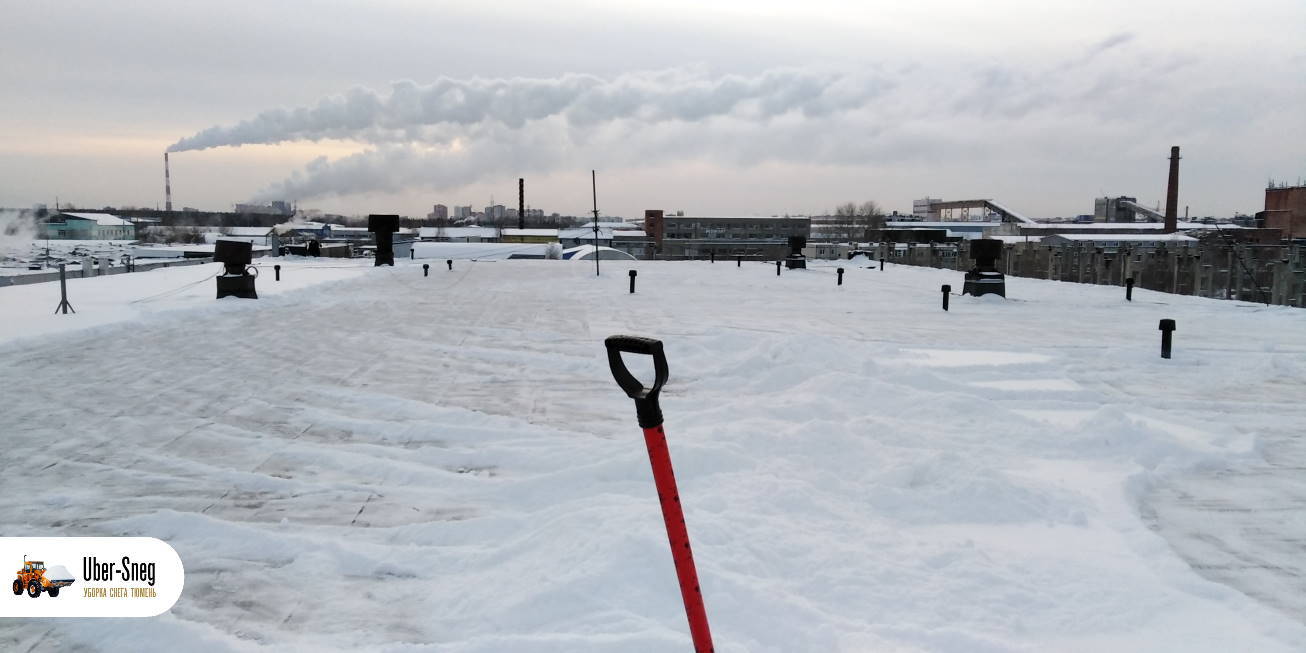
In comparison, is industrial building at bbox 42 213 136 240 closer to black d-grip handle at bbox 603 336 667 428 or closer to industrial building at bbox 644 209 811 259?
industrial building at bbox 644 209 811 259

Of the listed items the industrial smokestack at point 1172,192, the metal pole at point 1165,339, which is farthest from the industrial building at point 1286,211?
the metal pole at point 1165,339

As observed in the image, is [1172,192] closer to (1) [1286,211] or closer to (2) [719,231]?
(1) [1286,211]

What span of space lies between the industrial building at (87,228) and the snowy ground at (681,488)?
115m

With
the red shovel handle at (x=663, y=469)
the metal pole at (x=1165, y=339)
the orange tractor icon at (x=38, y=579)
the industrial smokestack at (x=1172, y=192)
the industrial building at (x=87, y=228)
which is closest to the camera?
the red shovel handle at (x=663, y=469)

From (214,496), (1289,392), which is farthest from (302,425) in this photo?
(1289,392)

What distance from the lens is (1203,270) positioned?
2622cm

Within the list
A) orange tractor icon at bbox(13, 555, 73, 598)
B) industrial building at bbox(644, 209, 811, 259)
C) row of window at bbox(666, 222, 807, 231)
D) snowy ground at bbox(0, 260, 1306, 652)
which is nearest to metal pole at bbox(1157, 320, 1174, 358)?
snowy ground at bbox(0, 260, 1306, 652)

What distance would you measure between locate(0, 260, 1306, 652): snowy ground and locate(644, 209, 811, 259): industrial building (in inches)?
3902

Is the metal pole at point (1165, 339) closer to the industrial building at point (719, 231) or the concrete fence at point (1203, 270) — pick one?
the concrete fence at point (1203, 270)

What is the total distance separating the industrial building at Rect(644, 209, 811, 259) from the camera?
112375 millimetres

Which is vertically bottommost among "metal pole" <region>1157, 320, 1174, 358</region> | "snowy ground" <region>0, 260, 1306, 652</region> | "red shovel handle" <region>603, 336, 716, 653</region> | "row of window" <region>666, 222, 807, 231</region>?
"snowy ground" <region>0, 260, 1306, 652</region>

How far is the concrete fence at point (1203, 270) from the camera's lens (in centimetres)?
2144

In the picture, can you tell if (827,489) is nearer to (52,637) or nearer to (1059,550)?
(1059,550)

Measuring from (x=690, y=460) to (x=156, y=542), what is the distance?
3.43m
